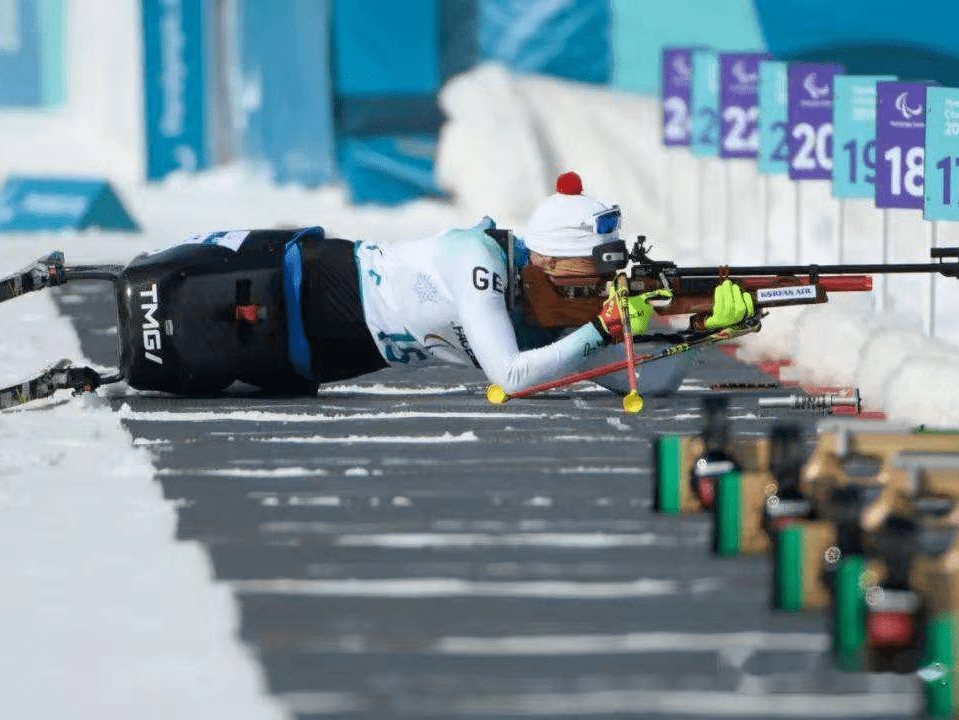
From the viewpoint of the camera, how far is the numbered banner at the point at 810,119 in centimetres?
1574

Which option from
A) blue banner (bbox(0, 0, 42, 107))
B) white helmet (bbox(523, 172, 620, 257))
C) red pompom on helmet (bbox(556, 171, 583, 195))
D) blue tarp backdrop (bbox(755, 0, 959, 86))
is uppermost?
blue banner (bbox(0, 0, 42, 107))

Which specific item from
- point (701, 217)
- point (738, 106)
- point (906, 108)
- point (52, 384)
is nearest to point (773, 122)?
point (738, 106)

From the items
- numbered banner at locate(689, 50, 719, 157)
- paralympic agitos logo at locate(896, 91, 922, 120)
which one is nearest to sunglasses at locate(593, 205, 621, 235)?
paralympic agitos logo at locate(896, 91, 922, 120)

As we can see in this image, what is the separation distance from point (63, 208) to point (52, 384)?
14698 millimetres

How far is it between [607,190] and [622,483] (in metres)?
16.7

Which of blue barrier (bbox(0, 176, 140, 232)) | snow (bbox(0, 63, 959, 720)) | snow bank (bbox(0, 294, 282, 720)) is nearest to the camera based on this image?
snow bank (bbox(0, 294, 282, 720))

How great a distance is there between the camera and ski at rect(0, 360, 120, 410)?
36.8ft

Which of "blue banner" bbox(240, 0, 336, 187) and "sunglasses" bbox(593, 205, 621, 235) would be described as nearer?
"sunglasses" bbox(593, 205, 621, 235)

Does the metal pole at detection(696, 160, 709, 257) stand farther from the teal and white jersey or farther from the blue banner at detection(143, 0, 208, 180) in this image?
the blue banner at detection(143, 0, 208, 180)

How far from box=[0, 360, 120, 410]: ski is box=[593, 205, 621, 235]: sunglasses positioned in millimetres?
2260

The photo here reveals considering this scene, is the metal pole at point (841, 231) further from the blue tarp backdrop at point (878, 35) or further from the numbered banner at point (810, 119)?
the blue tarp backdrop at point (878, 35)

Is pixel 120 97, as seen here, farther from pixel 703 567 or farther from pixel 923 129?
pixel 703 567

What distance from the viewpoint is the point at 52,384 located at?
11.4 m

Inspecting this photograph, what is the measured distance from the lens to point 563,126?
26.6 m
